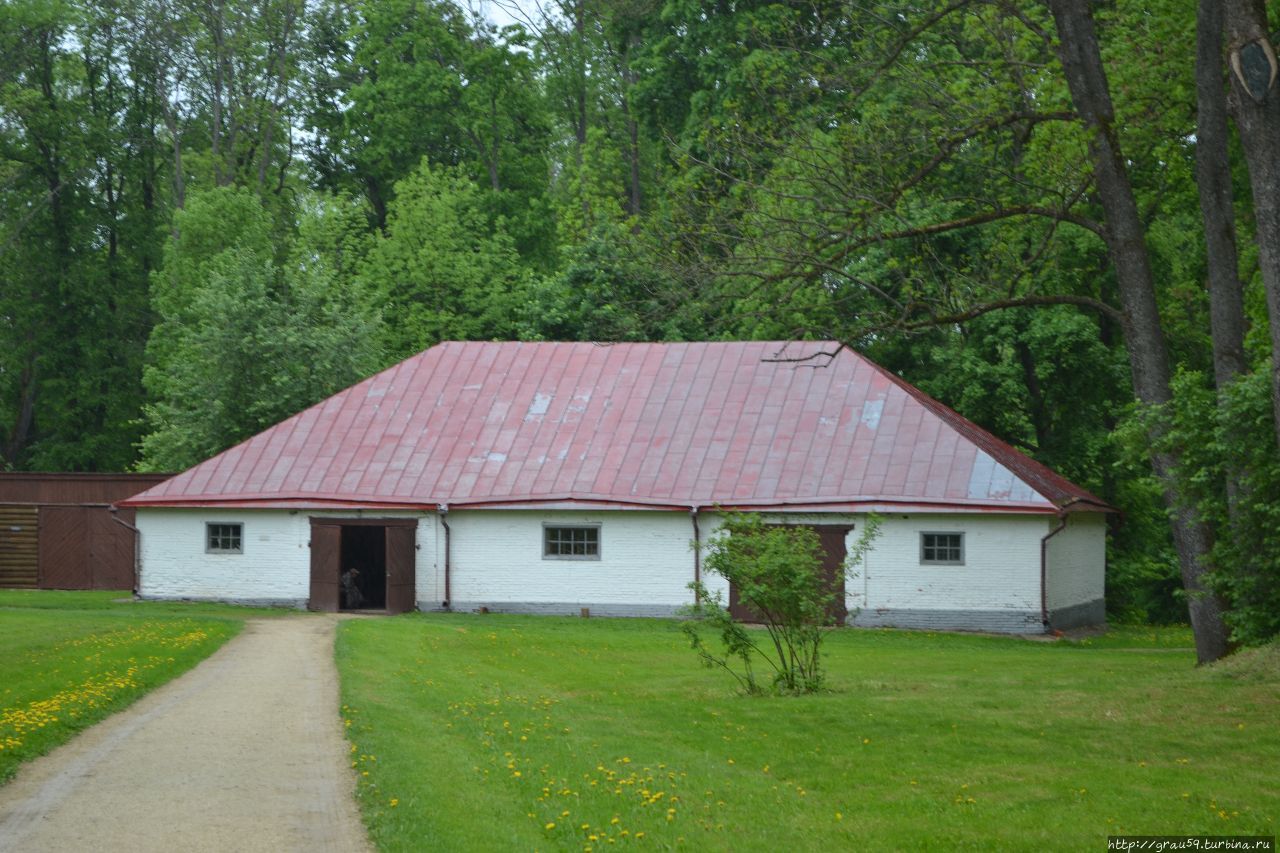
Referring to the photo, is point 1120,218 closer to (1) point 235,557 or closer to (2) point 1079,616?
(2) point 1079,616

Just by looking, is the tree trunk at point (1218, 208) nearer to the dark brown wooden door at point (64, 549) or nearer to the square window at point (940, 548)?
the square window at point (940, 548)

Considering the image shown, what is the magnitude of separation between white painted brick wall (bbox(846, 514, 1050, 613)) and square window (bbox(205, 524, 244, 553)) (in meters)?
12.6

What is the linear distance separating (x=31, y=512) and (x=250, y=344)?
6.58 meters

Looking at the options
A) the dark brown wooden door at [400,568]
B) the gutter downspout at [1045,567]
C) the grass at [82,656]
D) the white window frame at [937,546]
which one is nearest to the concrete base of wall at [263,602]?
the grass at [82,656]

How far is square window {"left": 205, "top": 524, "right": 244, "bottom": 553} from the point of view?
30.8 meters

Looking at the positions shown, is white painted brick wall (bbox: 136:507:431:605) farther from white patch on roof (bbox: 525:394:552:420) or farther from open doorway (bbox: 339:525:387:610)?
white patch on roof (bbox: 525:394:552:420)

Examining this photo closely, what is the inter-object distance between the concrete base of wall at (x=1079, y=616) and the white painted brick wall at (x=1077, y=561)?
11 cm

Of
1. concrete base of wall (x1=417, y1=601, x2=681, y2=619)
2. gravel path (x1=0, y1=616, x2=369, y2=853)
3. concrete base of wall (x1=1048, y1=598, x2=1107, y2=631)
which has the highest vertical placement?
gravel path (x1=0, y1=616, x2=369, y2=853)

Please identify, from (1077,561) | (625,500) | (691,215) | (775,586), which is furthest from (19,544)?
(775,586)

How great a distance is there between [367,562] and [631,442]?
6951mm

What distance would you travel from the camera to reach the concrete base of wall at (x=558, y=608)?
29.2 meters

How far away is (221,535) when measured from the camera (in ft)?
102

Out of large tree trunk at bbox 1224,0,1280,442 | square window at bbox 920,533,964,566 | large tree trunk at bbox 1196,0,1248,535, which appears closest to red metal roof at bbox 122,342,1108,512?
square window at bbox 920,533,964,566

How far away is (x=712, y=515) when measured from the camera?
28.9 m
